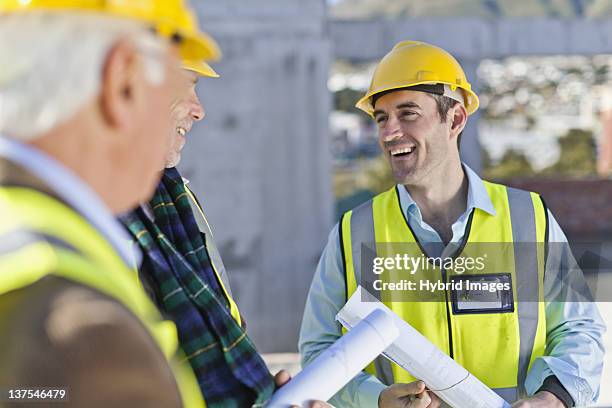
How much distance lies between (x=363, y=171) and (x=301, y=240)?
12477 mm

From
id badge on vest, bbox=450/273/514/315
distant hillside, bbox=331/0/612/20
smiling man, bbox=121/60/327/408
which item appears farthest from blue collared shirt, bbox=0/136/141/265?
distant hillside, bbox=331/0/612/20

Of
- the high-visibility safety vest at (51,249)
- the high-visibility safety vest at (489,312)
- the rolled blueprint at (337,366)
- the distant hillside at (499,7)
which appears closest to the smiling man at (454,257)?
the high-visibility safety vest at (489,312)

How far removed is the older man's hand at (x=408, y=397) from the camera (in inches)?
81.4

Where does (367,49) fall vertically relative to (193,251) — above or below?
above

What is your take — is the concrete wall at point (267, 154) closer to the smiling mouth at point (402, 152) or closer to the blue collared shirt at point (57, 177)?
the smiling mouth at point (402, 152)

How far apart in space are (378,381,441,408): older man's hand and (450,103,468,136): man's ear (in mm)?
796

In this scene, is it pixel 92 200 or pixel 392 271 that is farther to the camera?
pixel 392 271

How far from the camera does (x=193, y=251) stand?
1.68 m

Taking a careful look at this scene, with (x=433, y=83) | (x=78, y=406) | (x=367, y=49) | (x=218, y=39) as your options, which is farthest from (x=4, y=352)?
(x=367, y=49)

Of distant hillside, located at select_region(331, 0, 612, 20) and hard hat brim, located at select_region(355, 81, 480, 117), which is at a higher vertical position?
distant hillside, located at select_region(331, 0, 612, 20)

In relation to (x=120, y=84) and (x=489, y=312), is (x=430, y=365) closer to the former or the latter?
(x=489, y=312)

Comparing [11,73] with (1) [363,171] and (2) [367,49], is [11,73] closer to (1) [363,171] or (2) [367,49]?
(2) [367,49]

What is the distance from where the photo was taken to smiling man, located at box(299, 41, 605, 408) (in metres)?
2.30

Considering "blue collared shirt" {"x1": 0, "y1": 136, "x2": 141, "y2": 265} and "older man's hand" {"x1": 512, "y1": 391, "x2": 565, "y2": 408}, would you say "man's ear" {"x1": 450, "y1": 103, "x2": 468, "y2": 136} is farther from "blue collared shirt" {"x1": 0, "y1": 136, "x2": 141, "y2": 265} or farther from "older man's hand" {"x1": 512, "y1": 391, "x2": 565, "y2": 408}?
"blue collared shirt" {"x1": 0, "y1": 136, "x2": 141, "y2": 265}
